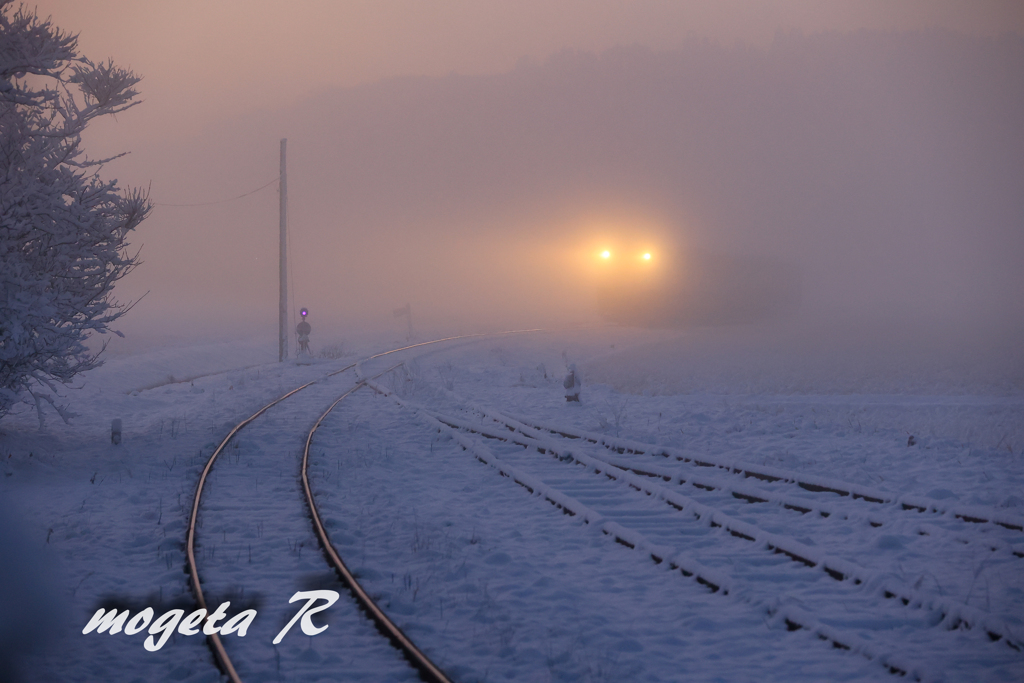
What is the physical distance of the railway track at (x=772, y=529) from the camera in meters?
5.71

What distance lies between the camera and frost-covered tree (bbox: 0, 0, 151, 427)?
38.3ft

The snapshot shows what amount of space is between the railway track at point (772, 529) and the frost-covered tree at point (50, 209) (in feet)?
26.1

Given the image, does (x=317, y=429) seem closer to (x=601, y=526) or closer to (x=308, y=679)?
(x=601, y=526)

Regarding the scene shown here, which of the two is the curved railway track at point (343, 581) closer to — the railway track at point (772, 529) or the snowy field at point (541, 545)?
the snowy field at point (541, 545)

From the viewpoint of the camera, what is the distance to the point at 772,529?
→ 8.12m

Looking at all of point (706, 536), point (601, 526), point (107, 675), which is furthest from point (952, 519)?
point (107, 675)

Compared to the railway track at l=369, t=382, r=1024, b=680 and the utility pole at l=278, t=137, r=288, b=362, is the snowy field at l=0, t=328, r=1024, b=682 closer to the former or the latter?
the railway track at l=369, t=382, r=1024, b=680

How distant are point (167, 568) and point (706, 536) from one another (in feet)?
19.5

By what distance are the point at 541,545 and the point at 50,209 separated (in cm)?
1035

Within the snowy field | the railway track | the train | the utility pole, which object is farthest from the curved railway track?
the train

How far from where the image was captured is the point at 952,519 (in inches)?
318

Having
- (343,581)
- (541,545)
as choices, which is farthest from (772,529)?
(343,581)

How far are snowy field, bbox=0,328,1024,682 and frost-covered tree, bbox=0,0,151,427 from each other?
92.7 inches

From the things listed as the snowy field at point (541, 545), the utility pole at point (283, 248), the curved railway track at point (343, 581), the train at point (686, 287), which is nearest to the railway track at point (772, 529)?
the snowy field at point (541, 545)
